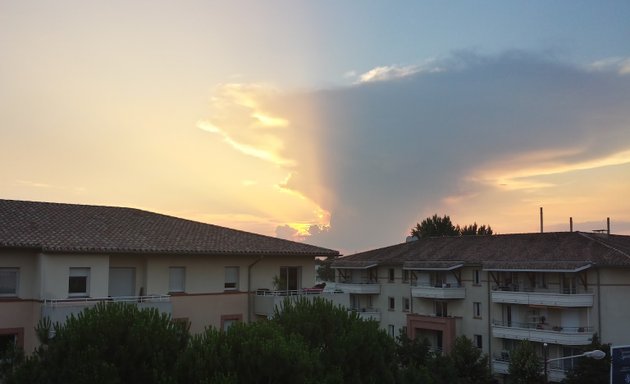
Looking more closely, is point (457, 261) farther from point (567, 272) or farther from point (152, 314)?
point (152, 314)

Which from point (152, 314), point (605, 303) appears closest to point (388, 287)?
point (605, 303)

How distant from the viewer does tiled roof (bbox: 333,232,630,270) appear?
4659cm

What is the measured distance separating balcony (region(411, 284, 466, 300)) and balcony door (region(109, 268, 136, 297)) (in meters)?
33.9

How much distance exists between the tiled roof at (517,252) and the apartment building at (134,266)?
23733 millimetres

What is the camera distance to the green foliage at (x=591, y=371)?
3897cm

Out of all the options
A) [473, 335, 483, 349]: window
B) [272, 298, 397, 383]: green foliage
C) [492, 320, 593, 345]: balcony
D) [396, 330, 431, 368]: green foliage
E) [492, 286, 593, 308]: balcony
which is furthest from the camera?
[473, 335, 483, 349]: window

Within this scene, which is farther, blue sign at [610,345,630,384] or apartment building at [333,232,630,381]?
apartment building at [333,232,630,381]

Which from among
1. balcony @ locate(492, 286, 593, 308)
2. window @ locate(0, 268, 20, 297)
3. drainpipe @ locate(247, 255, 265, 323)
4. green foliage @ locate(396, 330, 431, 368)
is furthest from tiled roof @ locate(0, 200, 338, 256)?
balcony @ locate(492, 286, 593, 308)

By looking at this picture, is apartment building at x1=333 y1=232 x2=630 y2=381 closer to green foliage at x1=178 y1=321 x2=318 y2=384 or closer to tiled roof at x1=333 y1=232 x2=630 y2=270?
tiled roof at x1=333 y1=232 x2=630 y2=270

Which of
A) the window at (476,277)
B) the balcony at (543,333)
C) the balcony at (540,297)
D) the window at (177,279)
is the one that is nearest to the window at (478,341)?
the balcony at (543,333)

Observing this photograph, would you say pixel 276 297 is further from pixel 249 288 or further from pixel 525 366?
pixel 525 366

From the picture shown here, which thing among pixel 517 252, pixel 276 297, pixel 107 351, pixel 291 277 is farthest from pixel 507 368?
pixel 107 351

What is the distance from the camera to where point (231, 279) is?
30.5 meters

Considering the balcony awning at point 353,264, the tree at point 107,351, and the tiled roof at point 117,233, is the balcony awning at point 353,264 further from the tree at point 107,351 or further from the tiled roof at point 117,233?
the tree at point 107,351
